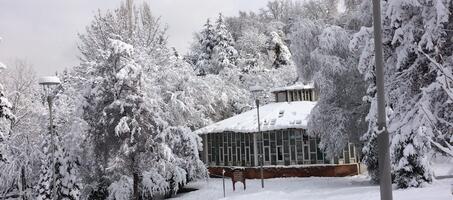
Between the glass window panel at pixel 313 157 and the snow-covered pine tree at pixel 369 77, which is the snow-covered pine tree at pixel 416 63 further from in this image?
the glass window panel at pixel 313 157

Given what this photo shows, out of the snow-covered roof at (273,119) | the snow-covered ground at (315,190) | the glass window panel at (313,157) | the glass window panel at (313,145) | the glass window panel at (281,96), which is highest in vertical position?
the glass window panel at (281,96)

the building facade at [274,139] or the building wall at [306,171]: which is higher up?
the building facade at [274,139]

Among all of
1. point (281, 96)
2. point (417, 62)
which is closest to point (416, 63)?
point (417, 62)

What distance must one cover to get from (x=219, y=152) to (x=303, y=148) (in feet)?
22.4

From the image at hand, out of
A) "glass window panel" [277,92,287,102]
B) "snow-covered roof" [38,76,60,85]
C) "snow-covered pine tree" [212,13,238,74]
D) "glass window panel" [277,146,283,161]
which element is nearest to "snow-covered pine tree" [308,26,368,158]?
"glass window panel" [277,146,283,161]

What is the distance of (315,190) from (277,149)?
10.7 metres

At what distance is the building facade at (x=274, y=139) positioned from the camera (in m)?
35.4

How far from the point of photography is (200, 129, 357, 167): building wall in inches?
1393

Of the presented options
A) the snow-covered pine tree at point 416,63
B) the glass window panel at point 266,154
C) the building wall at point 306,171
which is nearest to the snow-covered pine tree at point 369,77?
the snow-covered pine tree at point 416,63

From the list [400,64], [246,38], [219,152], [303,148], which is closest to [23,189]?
[219,152]

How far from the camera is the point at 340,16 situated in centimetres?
2972

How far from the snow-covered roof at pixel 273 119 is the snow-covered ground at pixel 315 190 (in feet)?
10.9

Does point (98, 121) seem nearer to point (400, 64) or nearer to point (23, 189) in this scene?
point (23, 189)

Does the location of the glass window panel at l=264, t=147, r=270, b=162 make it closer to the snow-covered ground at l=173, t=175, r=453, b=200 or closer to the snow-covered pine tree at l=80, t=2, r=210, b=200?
the snow-covered ground at l=173, t=175, r=453, b=200
